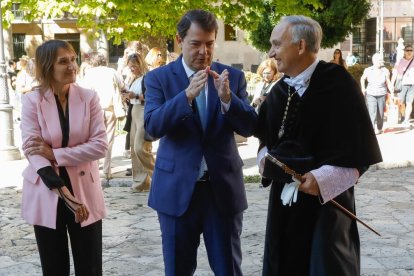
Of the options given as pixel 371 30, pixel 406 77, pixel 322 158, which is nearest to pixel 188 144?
pixel 322 158

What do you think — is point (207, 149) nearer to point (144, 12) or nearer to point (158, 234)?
point (158, 234)

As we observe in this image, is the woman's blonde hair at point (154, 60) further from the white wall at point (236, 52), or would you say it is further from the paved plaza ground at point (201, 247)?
the white wall at point (236, 52)

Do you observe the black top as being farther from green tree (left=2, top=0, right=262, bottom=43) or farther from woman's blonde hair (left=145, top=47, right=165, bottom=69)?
green tree (left=2, top=0, right=262, bottom=43)

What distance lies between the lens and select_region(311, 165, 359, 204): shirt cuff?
3.25m

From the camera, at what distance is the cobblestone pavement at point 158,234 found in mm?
5836

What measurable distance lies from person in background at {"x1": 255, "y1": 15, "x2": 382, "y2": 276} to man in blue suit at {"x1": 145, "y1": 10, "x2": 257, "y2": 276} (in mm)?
316

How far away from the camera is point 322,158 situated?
3.31m

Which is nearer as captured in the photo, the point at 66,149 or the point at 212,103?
the point at 212,103

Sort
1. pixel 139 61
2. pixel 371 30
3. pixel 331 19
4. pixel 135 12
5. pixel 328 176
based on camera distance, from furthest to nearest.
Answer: pixel 371 30 < pixel 331 19 < pixel 135 12 < pixel 139 61 < pixel 328 176

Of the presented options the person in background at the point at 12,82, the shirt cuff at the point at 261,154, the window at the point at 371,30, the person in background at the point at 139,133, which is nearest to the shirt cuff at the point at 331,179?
the shirt cuff at the point at 261,154

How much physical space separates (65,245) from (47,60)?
1.08 metres

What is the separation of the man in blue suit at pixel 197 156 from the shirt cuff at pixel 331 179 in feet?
1.71

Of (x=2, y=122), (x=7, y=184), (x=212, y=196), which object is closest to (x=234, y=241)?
(x=212, y=196)

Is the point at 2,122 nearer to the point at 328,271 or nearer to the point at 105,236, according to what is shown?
the point at 105,236
